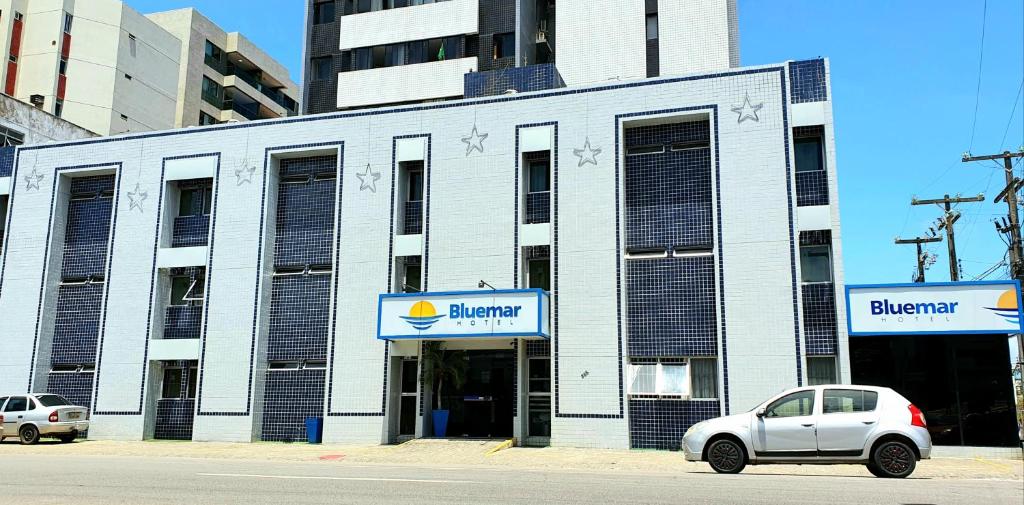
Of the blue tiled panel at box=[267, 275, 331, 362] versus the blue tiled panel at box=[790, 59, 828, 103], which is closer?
the blue tiled panel at box=[790, 59, 828, 103]

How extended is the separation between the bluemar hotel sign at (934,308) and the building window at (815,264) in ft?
3.09

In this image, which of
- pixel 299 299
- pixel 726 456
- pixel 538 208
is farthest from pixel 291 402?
pixel 726 456

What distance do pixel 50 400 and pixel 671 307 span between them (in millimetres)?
19007

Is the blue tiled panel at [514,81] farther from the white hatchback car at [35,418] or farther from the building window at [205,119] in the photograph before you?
the building window at [205,119]

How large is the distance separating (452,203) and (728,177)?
27.1 ft

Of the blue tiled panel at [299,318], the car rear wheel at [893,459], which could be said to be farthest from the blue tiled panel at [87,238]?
the car rear wheel at [893,459]

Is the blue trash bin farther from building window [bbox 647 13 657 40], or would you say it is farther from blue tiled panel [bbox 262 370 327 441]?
building window [bbox 647 13 657 40]

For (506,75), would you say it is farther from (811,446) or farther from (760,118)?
(811,446)

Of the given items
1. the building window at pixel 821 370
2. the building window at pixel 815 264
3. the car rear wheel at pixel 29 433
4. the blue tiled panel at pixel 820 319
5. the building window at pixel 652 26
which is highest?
the building window at pixel 652 26

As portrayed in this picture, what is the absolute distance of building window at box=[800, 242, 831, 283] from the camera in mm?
23203

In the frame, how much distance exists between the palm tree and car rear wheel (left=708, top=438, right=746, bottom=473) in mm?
11402

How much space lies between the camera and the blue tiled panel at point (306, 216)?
27922mm

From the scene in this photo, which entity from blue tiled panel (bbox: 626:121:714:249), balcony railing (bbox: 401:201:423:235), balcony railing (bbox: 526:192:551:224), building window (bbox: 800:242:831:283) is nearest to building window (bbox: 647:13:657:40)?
blue tiled panel (bbox: 626:121:714:249)

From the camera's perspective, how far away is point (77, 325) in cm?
2997
